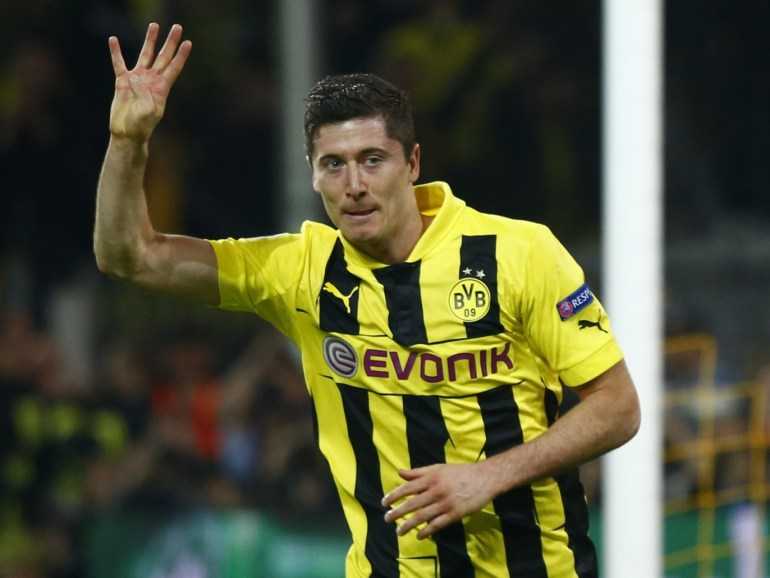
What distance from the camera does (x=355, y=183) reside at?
10.8ft

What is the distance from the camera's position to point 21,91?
7.99m

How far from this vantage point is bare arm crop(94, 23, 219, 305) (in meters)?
3.30

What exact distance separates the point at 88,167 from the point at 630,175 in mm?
4391

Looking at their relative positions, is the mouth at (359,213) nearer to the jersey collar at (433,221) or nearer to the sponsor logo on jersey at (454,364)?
the jersey collar at (433,221)

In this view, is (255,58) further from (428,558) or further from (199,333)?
(428,558)

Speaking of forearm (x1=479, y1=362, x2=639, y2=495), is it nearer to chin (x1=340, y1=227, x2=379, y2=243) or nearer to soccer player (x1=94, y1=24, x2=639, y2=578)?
soccer player (x1=94, y1=24, x2=639, y2=578)

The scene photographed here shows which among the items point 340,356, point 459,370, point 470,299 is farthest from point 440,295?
point 340,356

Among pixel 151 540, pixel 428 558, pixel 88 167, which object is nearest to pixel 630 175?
pixel 428 558

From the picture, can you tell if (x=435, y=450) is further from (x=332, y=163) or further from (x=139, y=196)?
(x=139, y=196)

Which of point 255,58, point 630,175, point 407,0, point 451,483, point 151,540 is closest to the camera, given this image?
point 451,483

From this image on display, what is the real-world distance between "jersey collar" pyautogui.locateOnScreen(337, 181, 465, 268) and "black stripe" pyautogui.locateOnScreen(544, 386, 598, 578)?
0.44 metres

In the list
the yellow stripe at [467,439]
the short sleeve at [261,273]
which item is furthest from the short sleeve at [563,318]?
the short sleeve at [261,273]

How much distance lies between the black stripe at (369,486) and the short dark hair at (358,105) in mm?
594

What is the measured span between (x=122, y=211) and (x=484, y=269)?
32.4 inches
